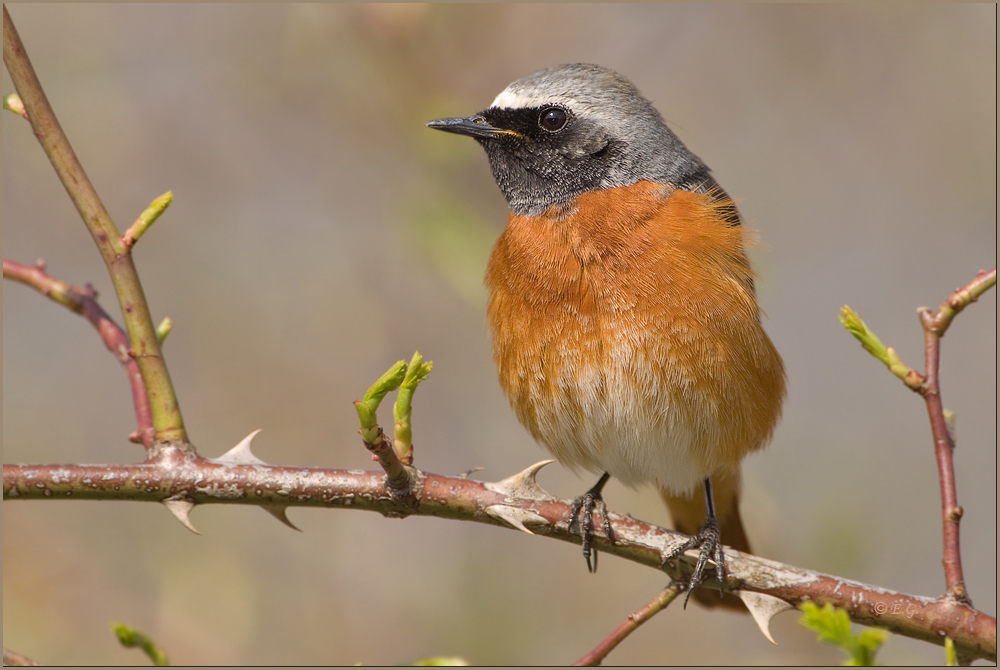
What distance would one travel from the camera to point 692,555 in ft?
12.2

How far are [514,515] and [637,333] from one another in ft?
3.67

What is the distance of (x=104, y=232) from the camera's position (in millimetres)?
2986

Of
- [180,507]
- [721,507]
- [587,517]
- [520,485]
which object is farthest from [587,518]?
[180,507]

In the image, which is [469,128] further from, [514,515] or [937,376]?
[937,376]

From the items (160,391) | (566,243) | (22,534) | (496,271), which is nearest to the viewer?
(160,391)

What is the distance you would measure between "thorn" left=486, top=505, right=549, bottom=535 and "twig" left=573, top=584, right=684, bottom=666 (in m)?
0.49

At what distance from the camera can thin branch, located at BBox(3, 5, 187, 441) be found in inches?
112

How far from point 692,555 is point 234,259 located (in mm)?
4723

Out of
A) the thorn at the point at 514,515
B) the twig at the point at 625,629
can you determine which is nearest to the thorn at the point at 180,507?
the thorn at the point at 514,515

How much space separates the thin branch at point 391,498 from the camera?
9.83 feet

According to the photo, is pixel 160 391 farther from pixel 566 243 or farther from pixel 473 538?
pixel 473 538

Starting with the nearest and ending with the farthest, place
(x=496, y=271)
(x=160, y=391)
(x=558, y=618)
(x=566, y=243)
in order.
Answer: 1. (x=160, y=391)
2. (x=566, y=243)
3. (x=496, y=271)
4. (x=558, y=618)

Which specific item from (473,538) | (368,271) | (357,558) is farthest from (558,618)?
(368,271)

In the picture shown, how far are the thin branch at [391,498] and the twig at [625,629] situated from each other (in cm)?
44
